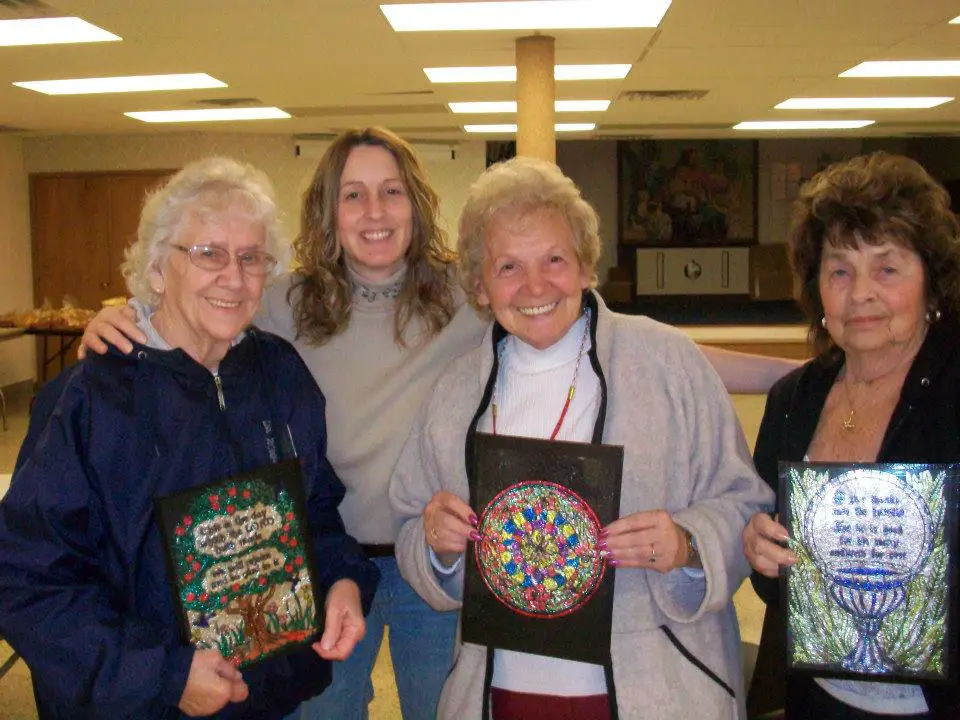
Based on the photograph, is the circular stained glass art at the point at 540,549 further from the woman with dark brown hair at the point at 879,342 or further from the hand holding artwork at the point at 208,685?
the hand holding artwork at the point at 208,685

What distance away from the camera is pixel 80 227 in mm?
12602

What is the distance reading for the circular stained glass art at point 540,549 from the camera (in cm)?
159

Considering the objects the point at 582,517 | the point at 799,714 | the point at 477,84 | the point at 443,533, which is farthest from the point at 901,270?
the point at 477,84

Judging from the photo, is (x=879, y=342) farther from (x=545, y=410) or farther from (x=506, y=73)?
(x=506, y=73)

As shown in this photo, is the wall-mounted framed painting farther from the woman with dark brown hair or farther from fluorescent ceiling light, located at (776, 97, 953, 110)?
the woman with dark brown hair

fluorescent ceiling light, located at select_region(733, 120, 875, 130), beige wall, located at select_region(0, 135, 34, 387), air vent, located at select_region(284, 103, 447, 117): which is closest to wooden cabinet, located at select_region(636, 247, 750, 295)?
fluorescent ceiling light, located at select_region(733, 120, 875, 130)

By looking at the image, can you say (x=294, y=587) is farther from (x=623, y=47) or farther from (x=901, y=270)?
(x=623, y=47)

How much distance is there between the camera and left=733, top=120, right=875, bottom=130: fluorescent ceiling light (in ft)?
40.8

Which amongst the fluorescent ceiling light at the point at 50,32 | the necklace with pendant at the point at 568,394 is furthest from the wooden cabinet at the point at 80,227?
the necklace with pendant at the point at 568,394

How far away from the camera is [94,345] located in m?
1.61

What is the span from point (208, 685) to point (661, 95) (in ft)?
30.1

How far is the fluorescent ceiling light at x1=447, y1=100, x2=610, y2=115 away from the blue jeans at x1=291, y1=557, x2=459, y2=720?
8.37m

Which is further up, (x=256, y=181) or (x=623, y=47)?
(x=623, y=47)

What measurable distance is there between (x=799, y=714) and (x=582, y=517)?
67 centimetres
